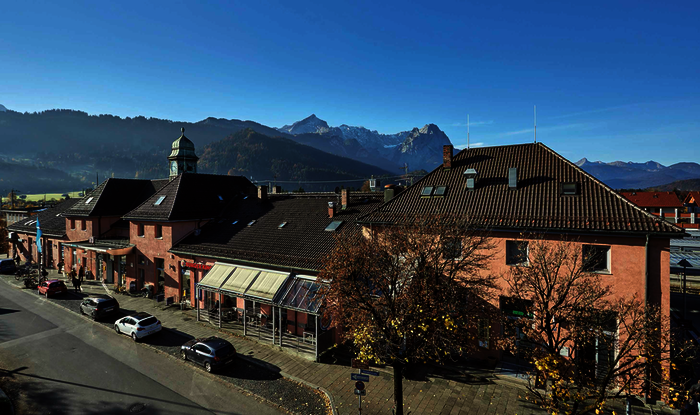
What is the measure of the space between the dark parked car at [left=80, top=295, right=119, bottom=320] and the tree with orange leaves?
68.8 feet

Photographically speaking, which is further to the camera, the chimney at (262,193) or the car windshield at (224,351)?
the chimney at (262,193)

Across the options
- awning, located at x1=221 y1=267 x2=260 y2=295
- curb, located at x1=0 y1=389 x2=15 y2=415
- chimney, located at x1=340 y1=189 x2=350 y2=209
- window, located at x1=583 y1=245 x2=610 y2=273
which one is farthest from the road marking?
window, located at x1=583 y1=245 x2=610 y2=273

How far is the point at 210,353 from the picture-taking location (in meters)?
16.9

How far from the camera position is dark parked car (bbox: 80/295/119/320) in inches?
947

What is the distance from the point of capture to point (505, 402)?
13852mm

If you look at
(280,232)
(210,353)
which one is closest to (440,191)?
(280,232)

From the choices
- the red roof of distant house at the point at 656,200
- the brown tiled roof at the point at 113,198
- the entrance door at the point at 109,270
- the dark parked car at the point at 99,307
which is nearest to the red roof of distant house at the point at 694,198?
the red roof of distant house at the point at 656,200

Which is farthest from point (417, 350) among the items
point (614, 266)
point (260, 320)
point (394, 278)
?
point (260, 320)

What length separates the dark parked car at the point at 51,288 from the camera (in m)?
29.7

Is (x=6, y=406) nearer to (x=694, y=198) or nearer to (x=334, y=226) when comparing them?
(x=334, y=226)

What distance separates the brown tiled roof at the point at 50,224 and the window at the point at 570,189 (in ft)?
165

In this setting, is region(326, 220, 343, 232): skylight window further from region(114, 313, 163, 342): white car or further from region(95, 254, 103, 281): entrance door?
region(95, 254, 103, 281): entrance door

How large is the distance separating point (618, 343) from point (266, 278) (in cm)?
1808

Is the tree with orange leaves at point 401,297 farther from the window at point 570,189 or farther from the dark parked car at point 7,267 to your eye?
the dark parked car at point 7,267
